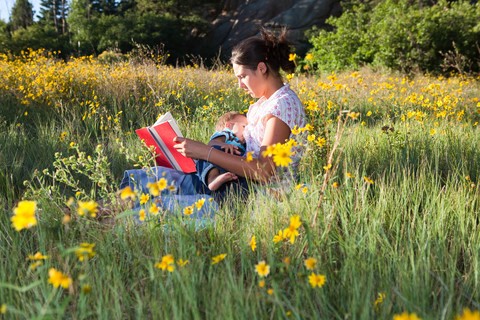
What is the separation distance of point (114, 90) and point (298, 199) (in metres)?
3.99

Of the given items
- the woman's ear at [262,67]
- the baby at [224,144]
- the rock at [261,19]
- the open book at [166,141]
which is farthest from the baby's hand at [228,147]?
the rock at [261,19]

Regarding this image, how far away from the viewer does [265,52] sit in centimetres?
287

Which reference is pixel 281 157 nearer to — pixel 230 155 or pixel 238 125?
Answer: pixel 230 155

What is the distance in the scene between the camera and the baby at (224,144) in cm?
278

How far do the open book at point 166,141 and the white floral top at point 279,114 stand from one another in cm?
41

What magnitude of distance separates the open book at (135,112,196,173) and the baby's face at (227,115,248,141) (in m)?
0.52

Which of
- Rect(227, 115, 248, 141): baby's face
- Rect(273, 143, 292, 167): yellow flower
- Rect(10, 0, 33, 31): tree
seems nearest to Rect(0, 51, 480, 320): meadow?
Rect(273, 143, 292, 167): yellow flower

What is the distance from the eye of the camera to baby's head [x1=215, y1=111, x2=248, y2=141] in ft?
11.1

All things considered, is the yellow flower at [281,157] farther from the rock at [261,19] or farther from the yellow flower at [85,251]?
the rock at [261,19]

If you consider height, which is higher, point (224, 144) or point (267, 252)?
point (224, 144)

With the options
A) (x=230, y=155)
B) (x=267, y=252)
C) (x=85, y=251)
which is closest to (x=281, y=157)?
(x=267, y=252)

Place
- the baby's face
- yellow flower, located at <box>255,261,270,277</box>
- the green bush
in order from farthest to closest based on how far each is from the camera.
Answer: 1. the green bush
2. the baby's face
3. yellow flower, located at <box>255,261,270,277</box>

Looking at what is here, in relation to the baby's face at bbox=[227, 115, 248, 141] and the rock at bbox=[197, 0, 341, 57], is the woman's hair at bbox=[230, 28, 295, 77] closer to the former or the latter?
the baby's face at bbox=[227, 115, 248, 141]

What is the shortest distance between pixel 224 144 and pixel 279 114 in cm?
45
